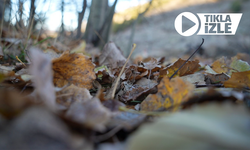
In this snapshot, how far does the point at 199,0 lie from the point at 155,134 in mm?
20632

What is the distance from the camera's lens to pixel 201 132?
36cm

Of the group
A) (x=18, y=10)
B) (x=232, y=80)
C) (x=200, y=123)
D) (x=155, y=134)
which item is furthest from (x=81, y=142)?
(x=18, y=10)

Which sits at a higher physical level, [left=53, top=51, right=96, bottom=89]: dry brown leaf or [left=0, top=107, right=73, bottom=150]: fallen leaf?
[left=53, top=51, right=96, bottom=89]: dry brown leaf

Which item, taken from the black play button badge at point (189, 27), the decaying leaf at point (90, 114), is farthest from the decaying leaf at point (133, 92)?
the black play button badge at point (189, 27)

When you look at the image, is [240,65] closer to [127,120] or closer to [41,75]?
[127,120]

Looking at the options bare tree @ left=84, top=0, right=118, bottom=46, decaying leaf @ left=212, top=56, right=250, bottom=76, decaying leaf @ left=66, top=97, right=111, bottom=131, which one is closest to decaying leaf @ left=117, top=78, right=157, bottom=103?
decaying leaf @ left=66, top=97, right=111, bottom=131

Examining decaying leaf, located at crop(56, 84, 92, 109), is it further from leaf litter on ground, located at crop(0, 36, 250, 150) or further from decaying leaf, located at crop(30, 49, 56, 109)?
decaying leaf, located at crop(30, 49, 56, 109)

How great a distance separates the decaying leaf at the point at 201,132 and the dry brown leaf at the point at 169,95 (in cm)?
16

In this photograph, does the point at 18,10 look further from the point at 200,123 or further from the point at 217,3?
the point at 217,3

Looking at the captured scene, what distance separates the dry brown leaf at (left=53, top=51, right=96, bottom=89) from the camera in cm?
78

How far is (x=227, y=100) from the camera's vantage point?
641mm

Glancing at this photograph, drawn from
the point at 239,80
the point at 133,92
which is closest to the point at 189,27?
the point at 239,80

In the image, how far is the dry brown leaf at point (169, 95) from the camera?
0.58m

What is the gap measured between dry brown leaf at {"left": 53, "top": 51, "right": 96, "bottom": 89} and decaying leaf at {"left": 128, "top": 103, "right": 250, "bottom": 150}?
0.51m
